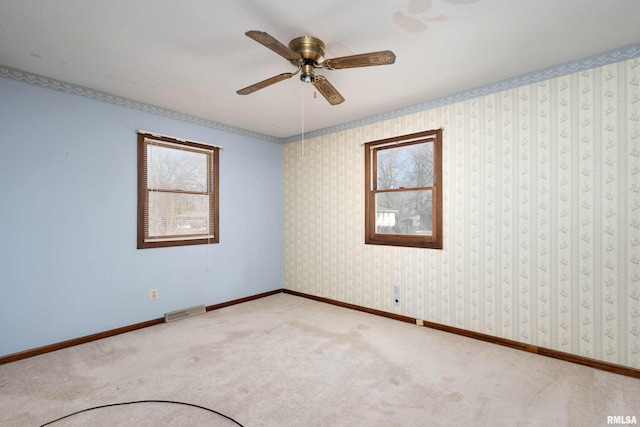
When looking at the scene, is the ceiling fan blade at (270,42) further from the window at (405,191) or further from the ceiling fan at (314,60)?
the window at (405,191)

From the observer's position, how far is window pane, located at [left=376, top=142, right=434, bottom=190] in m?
3.46

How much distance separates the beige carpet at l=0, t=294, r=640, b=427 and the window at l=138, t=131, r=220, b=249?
1.16 metres

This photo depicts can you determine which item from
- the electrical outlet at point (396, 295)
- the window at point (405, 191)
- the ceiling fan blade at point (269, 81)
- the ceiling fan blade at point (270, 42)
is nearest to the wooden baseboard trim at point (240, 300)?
the window at point (405, 191)

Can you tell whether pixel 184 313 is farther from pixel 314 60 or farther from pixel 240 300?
pixel 314 60

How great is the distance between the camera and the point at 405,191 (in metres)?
3.60

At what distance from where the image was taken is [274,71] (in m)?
2.67

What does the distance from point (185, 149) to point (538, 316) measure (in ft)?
13.7

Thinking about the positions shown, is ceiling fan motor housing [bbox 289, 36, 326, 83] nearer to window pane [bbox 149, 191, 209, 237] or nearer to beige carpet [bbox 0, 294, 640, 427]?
beige carpet [bbox 0, 294, 640, 427]

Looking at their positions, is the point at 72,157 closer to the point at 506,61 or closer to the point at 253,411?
the point at 253,411

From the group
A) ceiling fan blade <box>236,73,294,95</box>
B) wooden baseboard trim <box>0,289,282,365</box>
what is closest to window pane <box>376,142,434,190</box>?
ceiling fan blade <box>236,73,294,95</box>

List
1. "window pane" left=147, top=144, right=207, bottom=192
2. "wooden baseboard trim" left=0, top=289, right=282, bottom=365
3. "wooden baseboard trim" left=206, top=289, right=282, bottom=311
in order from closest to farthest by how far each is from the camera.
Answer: "wooden baseboard trim" left=0, top=289, right=282, bottom=365, "window pane" left=147, top=144, right=207, bottom=192, "wooden baseboard trim" left=206, top=289, right=282, bottom=311

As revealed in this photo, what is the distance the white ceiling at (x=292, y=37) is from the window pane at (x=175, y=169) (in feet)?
2.38

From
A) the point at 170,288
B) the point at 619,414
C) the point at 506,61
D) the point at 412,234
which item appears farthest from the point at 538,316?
the point at 170,288

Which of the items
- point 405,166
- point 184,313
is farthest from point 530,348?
point 184,313
